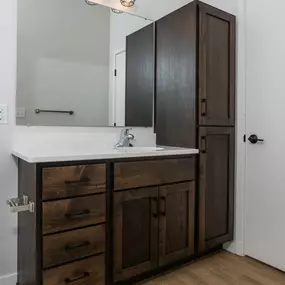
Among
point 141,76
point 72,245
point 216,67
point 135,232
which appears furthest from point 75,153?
point 216,67

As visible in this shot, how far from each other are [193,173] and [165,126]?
0.47m

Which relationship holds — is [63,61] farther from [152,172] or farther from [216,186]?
[216,186]


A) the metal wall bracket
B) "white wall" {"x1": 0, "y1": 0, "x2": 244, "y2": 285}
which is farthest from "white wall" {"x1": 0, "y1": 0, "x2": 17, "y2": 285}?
the metal wall bracket

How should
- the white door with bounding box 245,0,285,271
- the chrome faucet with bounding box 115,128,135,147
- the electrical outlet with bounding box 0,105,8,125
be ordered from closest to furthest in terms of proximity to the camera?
the electrical outlet with bounding box 0,105,8,125 → the white door with bounding box 245,0,285,271 → the chrome faucet with bounding box 115,128,135,147

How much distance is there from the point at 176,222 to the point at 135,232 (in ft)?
1.11

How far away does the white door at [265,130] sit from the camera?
2025mm

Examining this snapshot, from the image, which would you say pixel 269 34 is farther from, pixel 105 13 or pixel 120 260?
pixel 120 260

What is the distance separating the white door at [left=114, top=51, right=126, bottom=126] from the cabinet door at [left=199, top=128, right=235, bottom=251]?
2.10 feet

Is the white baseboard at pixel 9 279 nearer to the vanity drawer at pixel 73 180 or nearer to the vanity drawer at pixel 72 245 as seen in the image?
the vanity drawer at pixel 72 245

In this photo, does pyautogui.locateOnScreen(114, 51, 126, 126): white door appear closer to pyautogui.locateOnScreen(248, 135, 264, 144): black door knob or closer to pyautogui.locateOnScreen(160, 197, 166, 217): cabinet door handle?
pyautogui.locateOnScreen(160, 197, 166, 217): cabinet door handle

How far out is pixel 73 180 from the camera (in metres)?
1.49

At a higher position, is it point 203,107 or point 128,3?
point 128,3

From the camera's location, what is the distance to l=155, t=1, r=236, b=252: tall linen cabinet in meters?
2.06

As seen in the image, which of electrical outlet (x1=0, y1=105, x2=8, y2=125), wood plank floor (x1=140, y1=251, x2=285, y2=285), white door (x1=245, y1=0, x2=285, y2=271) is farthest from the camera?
white door (x1=245, y1=0, x2=285, y2=271)
